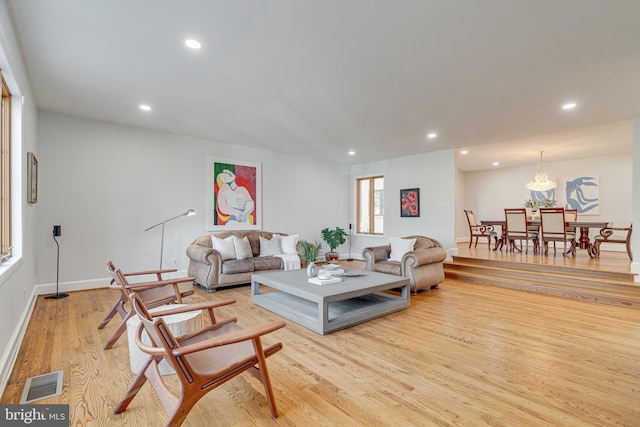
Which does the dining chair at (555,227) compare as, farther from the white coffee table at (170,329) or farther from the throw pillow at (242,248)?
the white coffee table at (170,329)

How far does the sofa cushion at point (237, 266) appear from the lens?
16.2 feet

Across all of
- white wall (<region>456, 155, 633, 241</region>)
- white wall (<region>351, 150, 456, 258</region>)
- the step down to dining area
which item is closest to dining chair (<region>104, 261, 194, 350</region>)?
the step down to dining area

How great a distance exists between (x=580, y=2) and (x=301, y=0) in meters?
1.92

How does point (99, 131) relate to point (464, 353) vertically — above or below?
above

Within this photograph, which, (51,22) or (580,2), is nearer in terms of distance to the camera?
(580,2)

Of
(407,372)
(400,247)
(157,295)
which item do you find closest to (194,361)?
(407,372)

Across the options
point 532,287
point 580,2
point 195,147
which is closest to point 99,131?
point 195,147

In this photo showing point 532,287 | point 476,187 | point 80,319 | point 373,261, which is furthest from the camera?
point 476,187

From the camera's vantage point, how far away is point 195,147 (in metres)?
5.81

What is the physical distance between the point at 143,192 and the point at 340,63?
4.05m

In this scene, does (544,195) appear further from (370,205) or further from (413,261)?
(413,261)

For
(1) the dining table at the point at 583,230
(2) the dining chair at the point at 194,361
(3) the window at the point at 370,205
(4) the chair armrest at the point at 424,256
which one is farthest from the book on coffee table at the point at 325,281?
(1) the dining table at the point at 583,230

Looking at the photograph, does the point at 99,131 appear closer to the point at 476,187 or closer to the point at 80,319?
the point at 80,319

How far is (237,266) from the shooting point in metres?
5.04
